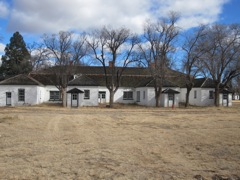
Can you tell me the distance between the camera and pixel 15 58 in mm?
56188

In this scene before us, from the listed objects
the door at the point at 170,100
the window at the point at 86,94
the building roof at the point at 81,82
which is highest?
the building roof at the point at 81,82

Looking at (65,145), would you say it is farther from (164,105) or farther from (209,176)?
(164,105)

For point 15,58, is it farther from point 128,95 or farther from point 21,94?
point 128,95

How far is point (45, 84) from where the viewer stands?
41625mm

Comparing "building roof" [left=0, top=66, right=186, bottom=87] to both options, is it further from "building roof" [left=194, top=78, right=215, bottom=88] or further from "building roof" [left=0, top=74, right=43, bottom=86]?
"building roof" [left=194, top=78, right=215, bottom=88]

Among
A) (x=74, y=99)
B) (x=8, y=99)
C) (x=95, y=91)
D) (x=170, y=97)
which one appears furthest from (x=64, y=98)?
(x=170, y=97)

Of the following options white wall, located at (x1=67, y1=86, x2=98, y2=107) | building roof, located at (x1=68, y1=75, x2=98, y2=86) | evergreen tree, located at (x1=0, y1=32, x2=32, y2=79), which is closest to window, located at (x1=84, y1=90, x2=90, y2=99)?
white wall, located at (x1=67, y1=86, x2=98, y2=107)

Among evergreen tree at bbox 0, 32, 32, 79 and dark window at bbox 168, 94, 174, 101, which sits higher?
evergreen tree at bbox 0, 32, 32, 79

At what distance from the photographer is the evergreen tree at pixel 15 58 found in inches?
2089

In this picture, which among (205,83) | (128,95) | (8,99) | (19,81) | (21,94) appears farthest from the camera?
(128,95)

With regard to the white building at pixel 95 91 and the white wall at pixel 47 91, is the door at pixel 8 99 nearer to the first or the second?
the white building at pixel 95 91

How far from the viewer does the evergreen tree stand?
53.1 metres

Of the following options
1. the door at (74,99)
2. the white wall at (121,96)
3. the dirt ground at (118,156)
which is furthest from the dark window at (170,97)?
the dirt ground at (118,156)

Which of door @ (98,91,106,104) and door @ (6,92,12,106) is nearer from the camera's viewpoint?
door @ (6,92,12,106)
